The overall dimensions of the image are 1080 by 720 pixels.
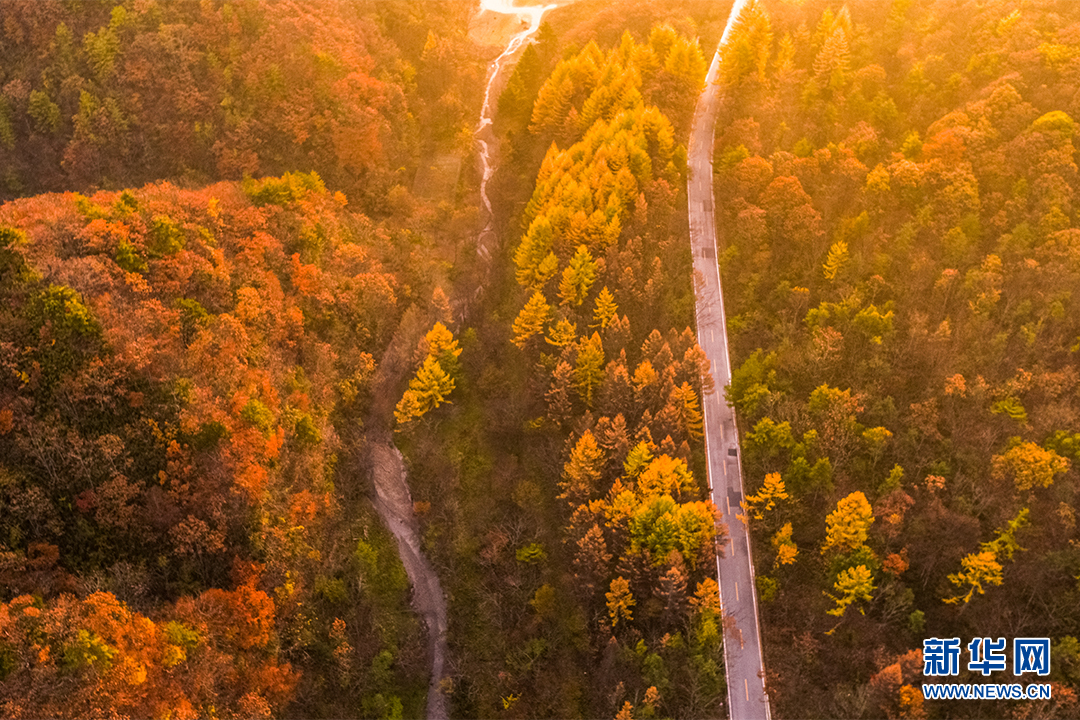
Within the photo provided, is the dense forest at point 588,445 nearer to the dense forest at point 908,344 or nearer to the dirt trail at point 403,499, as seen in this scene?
the dirt trail at point 403,499

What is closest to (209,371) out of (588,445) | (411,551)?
(411,551)

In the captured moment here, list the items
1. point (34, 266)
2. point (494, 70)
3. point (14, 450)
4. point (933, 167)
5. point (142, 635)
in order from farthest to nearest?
point (494, 70)
point (933, 167)
point (34, 266)
point (14, 450)
point (142, 635)

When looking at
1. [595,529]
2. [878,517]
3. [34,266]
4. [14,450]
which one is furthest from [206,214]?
[878,517]

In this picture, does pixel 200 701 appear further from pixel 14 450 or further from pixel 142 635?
pixel 14 450

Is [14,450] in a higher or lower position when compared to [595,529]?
higher

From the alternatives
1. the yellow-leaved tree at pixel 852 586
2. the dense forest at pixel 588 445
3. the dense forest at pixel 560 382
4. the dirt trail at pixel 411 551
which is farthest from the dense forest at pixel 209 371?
the yellow-leaved tree at pixel 852 586

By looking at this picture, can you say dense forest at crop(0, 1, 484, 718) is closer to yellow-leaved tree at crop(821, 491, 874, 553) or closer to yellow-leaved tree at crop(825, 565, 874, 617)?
yellow-leaved tree at crop(825, 565, 874, 617)
